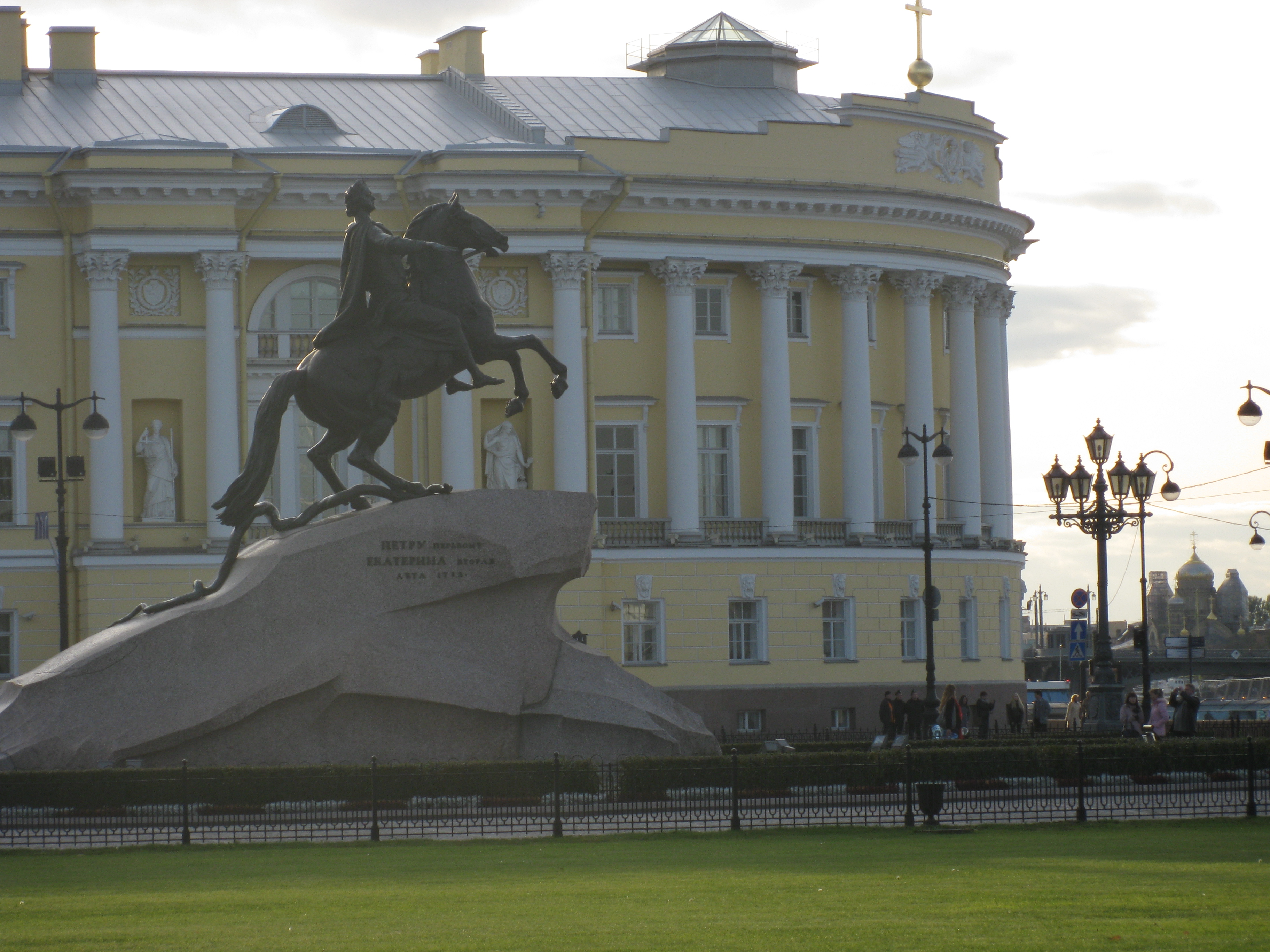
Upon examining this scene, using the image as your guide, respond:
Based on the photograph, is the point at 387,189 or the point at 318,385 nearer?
the point at 318,385

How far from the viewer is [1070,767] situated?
24.2 meters

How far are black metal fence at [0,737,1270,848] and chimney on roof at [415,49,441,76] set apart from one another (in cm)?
3912

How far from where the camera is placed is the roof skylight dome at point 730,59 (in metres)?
59.4

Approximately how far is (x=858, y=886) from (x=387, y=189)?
120 ft

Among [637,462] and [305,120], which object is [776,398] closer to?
[637,462]

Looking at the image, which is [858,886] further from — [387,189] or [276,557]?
[387,189]

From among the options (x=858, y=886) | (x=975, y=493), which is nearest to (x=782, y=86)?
(x=975, y=493)

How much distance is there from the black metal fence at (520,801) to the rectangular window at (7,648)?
27041 millimetres

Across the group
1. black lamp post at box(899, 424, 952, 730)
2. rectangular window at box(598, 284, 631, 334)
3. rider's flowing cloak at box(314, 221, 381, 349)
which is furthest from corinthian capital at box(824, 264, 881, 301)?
rider's flowing cloak at box(314, 221, 381, 349)

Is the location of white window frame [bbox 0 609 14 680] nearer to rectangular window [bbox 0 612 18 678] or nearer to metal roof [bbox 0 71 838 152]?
rectangular window [bbox 0 612 18 678]

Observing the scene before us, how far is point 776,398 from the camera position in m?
53.6

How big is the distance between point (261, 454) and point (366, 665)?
2.96 metres

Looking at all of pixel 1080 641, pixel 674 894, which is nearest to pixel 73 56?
pixel 1080 641

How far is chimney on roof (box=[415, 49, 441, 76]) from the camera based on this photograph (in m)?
59.8
